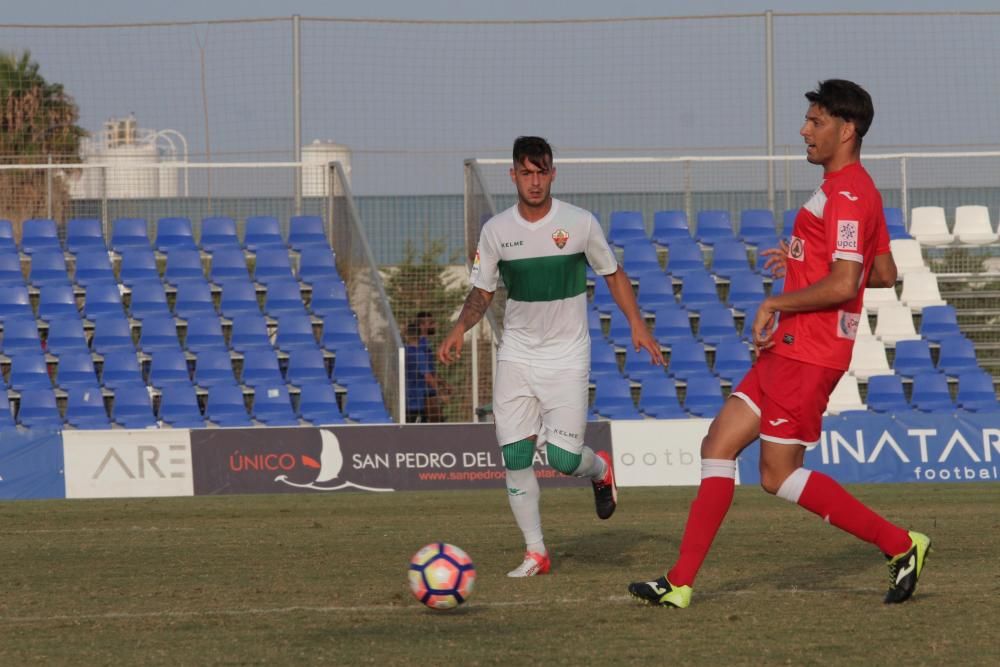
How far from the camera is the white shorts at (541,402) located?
7770 millimetres

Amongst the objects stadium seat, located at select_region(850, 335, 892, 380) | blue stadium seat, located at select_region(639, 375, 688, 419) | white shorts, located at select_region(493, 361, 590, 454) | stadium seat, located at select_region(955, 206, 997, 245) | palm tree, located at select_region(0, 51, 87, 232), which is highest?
palm tree, located at select_region(0, 51, 87, 232)

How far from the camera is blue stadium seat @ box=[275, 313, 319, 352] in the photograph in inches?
777

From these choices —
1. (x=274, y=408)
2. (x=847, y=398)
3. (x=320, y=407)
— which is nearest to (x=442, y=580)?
(x=320, y=407)

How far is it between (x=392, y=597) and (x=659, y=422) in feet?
31.3

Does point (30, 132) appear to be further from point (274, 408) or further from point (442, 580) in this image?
point (442, 580)

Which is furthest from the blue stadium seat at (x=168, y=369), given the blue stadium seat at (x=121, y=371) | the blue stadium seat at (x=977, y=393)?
the blue stadium seat at (x=977, y=393)

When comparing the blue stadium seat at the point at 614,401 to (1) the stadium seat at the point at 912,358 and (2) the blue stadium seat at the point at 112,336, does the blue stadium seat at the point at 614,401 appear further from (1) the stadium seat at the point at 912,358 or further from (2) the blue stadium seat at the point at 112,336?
(2) the blue stadium seat at the point at 112,336

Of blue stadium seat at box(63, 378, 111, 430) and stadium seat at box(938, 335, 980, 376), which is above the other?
stadium seat at box(938, 335, 980, 376)

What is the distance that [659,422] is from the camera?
16.2m

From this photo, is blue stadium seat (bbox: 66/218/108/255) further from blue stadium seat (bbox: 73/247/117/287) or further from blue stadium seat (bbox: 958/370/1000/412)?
blue stadium seat (bbox: 958/370/1000/412)

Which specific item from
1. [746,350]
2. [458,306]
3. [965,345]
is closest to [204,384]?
[458,306]

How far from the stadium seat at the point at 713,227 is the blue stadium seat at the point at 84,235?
28.6 ft

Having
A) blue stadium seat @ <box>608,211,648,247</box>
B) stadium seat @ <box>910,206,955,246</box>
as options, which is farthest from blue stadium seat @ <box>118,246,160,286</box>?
stadium seat @ <box>910,206,955,246</box>

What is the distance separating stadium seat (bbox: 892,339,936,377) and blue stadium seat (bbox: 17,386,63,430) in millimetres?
10959
